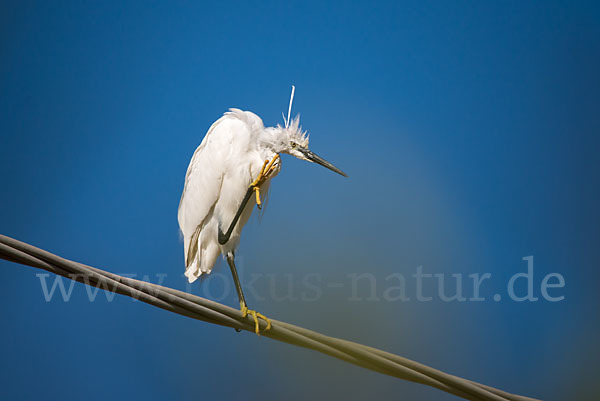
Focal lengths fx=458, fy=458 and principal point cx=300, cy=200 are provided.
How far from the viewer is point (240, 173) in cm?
123

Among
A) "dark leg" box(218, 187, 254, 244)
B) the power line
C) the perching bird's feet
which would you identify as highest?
the perching bird's feet

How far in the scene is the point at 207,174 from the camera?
4.20 ft

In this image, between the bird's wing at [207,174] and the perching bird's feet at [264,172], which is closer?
the perching bird's feet at [264,172]

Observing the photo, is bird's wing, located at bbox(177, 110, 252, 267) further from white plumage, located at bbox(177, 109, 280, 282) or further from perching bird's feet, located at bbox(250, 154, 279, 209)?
perching bird's feet, located at bbox(250, 154, 279, 209)

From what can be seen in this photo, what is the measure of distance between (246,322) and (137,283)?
0.80 feet

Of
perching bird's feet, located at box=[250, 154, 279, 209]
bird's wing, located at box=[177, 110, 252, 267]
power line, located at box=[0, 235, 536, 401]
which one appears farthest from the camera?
bird's wing, located at box=[177, 110, 252, 267]

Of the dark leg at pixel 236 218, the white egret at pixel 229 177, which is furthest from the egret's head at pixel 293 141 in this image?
the dark leg at pixel 236 218

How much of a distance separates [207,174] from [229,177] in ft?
0.24

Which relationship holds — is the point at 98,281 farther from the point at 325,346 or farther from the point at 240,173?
the point at 240,173

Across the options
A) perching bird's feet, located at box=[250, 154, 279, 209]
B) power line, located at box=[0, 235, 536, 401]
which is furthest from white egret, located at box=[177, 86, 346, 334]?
power line, located at box=[0, 235, 536, 401]

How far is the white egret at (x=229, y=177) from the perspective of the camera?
1.21 metres

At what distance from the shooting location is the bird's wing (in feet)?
4.10

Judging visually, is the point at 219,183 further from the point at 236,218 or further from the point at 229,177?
the point at 236,218

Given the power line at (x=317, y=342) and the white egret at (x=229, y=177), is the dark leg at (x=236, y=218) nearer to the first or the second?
the white egret at (x=229, y=177)
